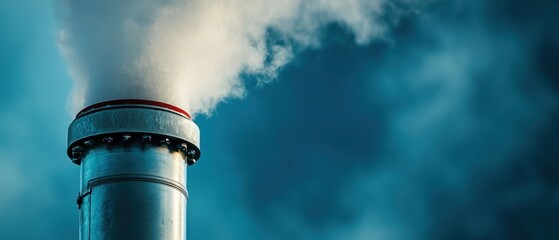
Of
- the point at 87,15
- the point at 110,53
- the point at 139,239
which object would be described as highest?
the point at 87,15

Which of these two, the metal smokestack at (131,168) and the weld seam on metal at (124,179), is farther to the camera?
the weld seam on metal at (124,179)

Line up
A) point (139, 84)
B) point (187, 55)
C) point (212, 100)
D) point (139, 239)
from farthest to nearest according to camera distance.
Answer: point (212, 100) → point (187, 55) → point (139, 84) → point (139, 239)

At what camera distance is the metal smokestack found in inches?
575

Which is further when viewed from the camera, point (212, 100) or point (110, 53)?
point (212, 100)

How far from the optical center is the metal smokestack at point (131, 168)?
14.6 metres

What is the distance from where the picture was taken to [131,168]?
1484cm

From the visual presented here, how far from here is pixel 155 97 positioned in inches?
623

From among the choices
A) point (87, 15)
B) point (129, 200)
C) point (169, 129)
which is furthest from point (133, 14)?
point (129, 200)

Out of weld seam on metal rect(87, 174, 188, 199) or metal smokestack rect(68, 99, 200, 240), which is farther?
weld seam on metal rect(87, 174, 188, 199)

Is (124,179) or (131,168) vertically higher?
(131,168)

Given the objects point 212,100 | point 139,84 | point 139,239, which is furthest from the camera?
point 212,100

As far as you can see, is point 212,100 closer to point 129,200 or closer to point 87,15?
point 87,15

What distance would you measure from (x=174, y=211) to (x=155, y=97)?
7.16 ft

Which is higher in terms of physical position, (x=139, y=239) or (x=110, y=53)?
(x=110, y=53)
